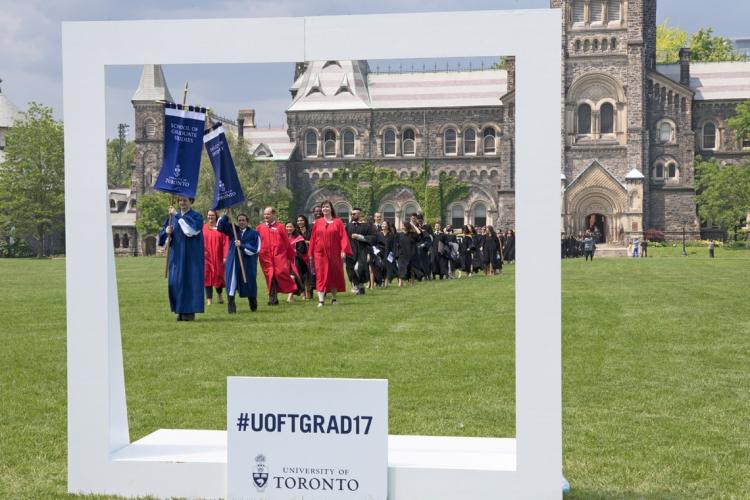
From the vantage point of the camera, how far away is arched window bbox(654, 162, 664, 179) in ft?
198

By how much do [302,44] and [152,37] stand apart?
752 mm

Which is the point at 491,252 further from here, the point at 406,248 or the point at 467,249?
the point at 406,248

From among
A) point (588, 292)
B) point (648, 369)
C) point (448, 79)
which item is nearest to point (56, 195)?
point (448, 79)

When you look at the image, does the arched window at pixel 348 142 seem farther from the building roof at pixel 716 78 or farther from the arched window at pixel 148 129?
the building roof at pixel 716 78

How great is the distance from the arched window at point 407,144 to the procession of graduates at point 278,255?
42.2 m

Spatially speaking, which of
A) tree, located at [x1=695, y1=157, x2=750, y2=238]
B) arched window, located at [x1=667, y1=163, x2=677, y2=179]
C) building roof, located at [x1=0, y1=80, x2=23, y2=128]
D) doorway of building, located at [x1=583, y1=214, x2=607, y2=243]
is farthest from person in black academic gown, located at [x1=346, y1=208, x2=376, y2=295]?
building roof, located at [x1=0, y1=80, x2=23, y2=128]

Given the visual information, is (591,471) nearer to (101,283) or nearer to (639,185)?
(101,283)

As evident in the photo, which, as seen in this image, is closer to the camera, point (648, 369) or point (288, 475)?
point (288, 475)

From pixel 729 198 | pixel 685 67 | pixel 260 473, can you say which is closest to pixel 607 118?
pixel 685 67

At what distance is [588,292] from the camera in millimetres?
20266

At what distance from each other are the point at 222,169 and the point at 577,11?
180ft

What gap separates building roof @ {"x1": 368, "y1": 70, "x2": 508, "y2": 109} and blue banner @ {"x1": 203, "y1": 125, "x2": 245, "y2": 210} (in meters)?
57.6

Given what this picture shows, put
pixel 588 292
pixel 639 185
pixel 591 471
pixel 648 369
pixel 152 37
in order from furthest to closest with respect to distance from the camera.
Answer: pixel 639 185 < pixel 588 292 < pixel 648 369 < pixel 591 471 < pixel 152 37

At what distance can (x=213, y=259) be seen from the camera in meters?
17.0
